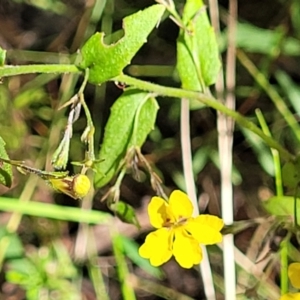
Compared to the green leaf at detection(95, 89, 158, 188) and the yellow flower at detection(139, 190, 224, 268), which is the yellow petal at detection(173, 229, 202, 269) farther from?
the green leaf at detection(95, 89, 158, 188)

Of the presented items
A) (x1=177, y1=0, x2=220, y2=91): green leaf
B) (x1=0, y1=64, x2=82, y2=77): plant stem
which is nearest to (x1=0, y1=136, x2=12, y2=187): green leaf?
(x1=0, y1=64, x2=82, y2=77): plant stem

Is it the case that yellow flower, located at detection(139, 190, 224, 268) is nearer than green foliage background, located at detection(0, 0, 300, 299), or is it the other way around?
yellow flower, located at detection(139, 190, 224, 268)

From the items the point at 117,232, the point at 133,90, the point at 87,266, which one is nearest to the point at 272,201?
the point at 133,90

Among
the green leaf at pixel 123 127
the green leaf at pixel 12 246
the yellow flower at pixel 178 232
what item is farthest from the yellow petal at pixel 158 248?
the green leaf at pixel 12 246

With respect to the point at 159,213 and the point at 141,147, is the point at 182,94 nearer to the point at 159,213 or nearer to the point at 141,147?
the point at 159,213

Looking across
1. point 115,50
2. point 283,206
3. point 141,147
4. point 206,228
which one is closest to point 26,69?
point 115,50
